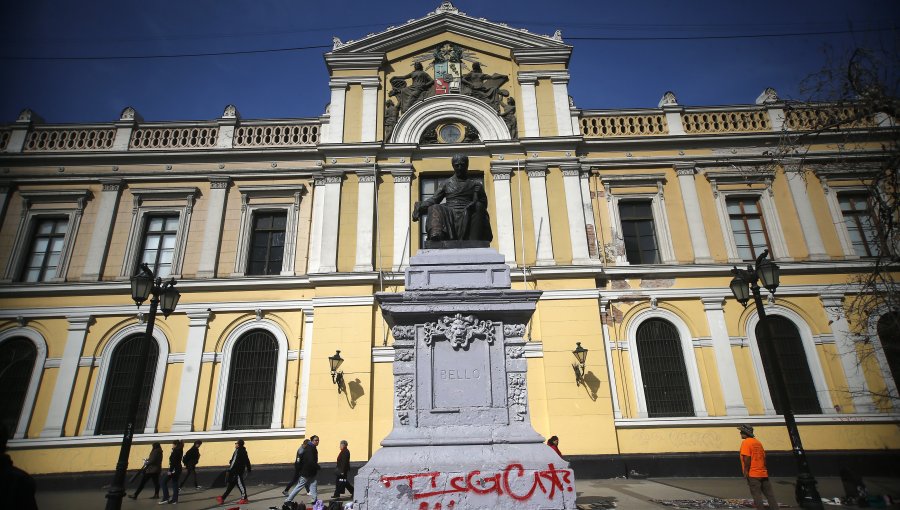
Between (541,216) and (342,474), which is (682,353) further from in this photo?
(342,474)

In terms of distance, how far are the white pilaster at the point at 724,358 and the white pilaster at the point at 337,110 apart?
43.3ft

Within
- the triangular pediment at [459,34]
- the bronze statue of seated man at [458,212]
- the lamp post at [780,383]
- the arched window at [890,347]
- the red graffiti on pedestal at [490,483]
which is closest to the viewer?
the red graffiti on pedestal at [490,483]

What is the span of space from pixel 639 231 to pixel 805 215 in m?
5.40

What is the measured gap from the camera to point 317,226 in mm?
16031

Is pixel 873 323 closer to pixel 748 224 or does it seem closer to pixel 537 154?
pixel 748 224

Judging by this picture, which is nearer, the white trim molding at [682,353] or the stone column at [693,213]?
the white trim molding at [682,353]

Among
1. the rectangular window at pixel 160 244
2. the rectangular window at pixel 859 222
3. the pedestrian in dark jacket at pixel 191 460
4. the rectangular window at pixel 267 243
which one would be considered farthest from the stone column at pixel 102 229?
the rectangular window at pixel 859 222

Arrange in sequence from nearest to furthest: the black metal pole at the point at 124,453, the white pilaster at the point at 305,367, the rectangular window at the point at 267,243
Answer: the black metal pole at the point at 124,453, the white pilaster at the point at 305,367, the rectangular window at the point at 267,243

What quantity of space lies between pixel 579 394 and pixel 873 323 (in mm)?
9006

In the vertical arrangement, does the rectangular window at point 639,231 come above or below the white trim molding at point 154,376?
above

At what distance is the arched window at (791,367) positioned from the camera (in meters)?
14.0

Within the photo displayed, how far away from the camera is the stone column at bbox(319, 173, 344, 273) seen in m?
15.0

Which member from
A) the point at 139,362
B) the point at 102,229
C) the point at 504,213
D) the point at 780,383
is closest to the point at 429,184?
the point at 504,213

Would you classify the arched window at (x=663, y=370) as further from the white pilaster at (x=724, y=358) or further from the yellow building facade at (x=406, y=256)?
the white pilaster at (x=724, y=358)
